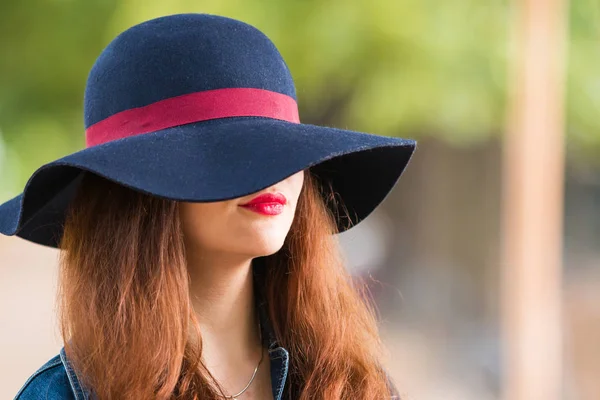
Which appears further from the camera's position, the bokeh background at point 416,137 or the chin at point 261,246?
the bokeh background at point 416,137

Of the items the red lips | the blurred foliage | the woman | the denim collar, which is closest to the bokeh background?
the blurred foliage

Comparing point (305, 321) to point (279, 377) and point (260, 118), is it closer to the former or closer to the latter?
point (279, 377)

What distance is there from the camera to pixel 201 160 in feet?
3.59

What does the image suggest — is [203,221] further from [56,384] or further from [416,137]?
[416,137]

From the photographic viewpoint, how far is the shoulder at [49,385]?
3.83 ft

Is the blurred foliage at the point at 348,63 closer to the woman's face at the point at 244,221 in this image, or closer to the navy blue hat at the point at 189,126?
the navy blue hat at the point at 189,126

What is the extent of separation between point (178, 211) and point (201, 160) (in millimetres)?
156

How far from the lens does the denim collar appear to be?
3.85 feet

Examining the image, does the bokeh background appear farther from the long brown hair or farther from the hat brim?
the hat brim

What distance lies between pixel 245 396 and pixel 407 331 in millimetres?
2488

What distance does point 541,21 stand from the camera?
3447 mm

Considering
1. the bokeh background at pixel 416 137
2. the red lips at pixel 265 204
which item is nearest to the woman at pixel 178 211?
the red lips at pixel 265 204

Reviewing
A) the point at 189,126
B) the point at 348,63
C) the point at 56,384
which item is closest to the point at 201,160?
the point at 189,126

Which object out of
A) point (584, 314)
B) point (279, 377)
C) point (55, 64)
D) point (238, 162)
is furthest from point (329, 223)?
point (584, 314)
